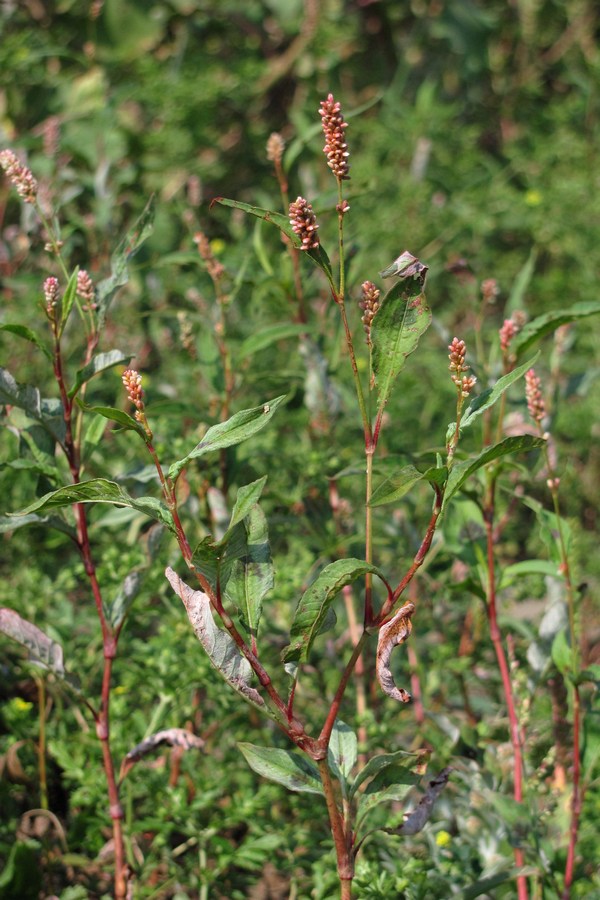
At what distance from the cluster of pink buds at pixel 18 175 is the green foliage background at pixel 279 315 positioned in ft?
0.99

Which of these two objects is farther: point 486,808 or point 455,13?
point 455,13

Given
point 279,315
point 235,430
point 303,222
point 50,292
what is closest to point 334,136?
point 303,222

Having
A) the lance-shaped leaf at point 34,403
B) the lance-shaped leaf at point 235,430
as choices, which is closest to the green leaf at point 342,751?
the lance-shaped leaf at point 235,430

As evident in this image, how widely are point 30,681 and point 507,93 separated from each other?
3.96 m

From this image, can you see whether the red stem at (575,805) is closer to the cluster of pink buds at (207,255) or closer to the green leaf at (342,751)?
the green leaf at (342,751)

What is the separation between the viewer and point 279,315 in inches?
125

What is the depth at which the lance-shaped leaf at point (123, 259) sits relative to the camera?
153 cm

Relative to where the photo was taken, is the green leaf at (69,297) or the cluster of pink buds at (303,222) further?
the green leaf at (69,297)

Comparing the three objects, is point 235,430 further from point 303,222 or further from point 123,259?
point 123,259

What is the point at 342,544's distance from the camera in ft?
6.32

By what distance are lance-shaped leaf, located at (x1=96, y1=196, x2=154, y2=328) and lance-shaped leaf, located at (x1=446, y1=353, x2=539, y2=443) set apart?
554 mm

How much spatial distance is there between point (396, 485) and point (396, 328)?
0.61ft

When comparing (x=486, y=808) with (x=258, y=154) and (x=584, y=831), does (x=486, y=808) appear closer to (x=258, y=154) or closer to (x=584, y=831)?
(x=584, y=831)

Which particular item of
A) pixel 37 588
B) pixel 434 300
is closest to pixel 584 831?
pixel 37 588
